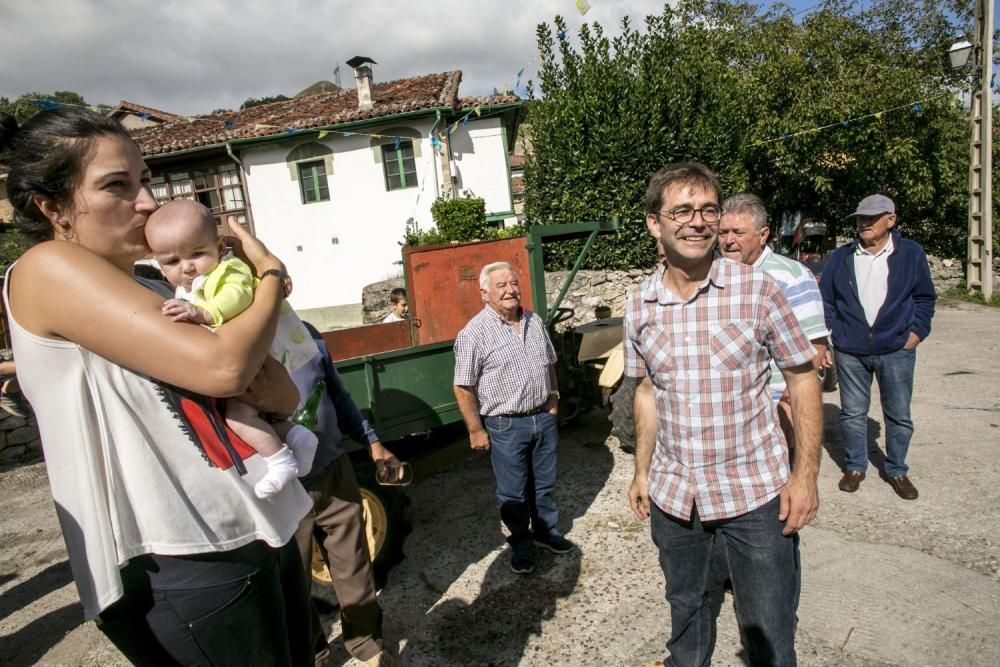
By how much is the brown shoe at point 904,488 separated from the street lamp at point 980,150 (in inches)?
401

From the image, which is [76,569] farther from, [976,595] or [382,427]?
[976,595]

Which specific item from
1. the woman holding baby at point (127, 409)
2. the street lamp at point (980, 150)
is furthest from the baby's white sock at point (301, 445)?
the street lamp at point (980, 150)

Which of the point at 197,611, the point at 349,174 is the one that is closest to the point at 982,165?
the point at 349,174

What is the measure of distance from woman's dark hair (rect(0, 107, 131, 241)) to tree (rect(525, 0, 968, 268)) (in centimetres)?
1045

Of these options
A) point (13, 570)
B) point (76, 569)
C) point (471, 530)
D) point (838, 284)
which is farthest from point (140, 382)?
point (13, 570)

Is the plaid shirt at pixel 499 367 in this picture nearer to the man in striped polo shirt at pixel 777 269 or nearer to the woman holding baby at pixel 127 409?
the man in striped polo shirt at pixel 777 269

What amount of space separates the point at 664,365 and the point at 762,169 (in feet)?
44.8

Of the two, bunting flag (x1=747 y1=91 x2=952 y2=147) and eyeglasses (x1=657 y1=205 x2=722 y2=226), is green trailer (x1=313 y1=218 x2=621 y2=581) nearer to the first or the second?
eyeglasses (x1=657 y1=205 x2=722 y2=226)

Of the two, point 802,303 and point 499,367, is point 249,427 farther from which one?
point 802,303

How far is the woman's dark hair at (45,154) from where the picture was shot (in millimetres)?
1121

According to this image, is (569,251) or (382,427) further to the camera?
(569,251)

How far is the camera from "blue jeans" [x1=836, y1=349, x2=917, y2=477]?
388 centimetres

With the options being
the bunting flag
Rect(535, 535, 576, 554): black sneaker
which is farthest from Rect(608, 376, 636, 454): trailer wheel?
the bunting flag

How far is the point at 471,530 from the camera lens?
4086 mm
